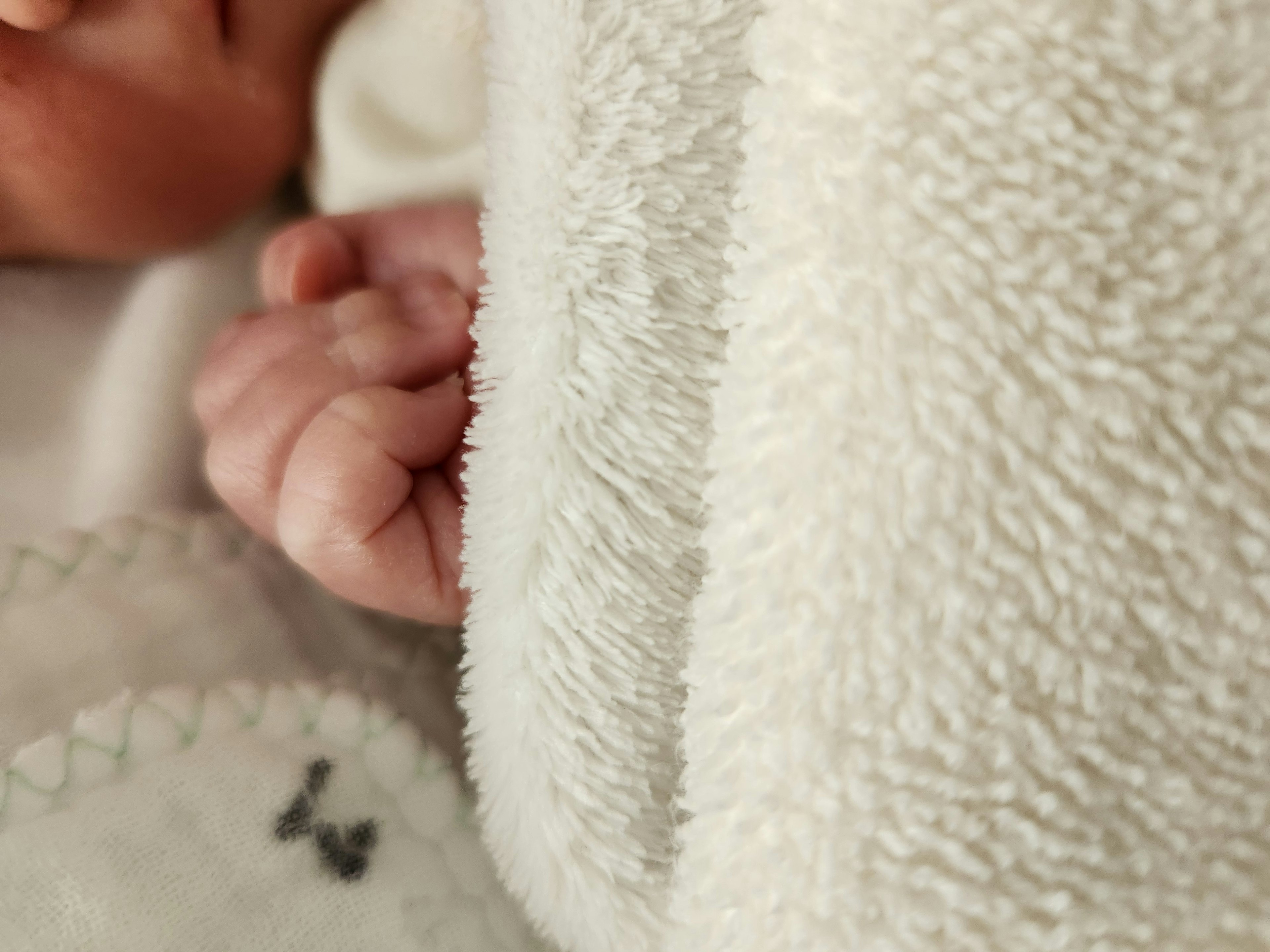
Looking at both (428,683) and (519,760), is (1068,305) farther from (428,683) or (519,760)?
(428,683)

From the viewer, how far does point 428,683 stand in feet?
1.72

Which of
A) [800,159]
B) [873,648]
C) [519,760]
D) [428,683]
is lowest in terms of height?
[428,683]

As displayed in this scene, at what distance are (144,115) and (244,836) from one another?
1.30 ft

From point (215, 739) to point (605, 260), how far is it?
→ 28cm

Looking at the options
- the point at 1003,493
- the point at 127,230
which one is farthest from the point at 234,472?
the point at 1003,493

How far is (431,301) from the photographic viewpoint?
0.54 meters

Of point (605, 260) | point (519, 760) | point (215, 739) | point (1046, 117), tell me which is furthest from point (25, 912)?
point (1046, 117)

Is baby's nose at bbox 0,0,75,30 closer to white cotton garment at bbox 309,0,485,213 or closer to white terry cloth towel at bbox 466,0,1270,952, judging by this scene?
white cotton garment at bbox 309,0,485,213

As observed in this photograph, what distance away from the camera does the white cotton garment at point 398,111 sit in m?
0.60

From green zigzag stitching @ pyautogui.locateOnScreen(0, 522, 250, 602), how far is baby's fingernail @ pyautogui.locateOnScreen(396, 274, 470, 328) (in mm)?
167

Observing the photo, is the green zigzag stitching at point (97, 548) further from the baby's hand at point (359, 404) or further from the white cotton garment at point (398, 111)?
the white cotton garment at point (398, 111)

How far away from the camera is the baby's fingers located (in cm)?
41

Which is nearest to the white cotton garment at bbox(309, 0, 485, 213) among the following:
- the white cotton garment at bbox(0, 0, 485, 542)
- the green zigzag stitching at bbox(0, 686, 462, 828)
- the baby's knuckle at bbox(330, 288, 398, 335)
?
the white cotton garment at bbox(0, 0, 485, 542)

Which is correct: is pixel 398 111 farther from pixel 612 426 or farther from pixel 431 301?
pixel 612 426
